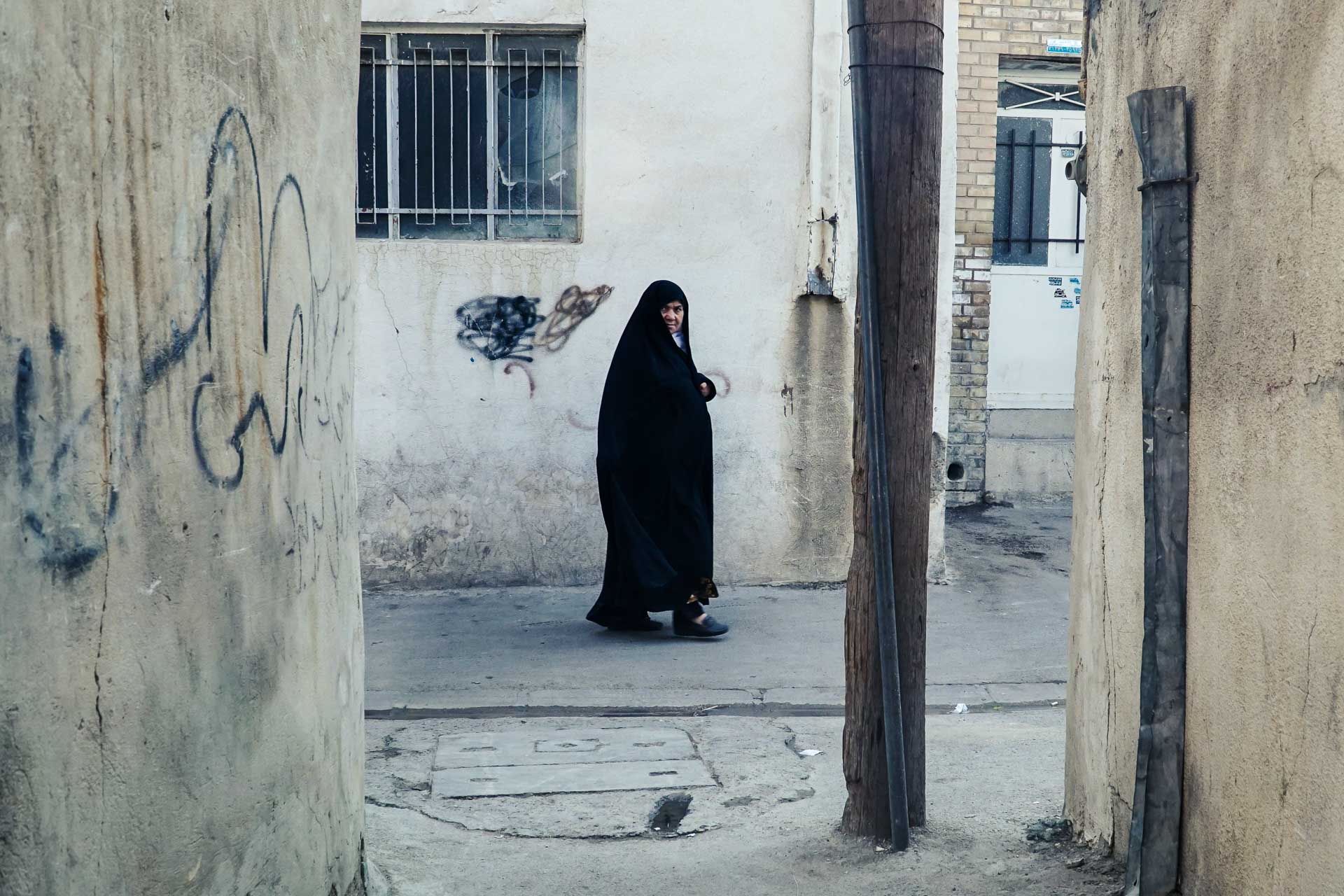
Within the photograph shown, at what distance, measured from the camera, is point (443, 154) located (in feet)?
25.1

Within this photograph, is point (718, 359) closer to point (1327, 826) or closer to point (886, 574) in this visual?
point (886, 574)

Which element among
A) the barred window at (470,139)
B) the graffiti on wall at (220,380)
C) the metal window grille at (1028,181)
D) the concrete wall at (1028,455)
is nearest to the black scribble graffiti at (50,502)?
the graffiti on wall at (220,380)

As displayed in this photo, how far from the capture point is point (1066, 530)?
31.4ft

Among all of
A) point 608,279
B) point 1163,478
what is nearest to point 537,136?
point 608,279

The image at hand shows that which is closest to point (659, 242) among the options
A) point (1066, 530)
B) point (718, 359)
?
point (718, 359)

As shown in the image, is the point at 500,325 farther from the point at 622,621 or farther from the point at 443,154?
the point at 622,621

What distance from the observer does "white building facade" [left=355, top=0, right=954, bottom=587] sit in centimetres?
747

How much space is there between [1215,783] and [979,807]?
1337mm

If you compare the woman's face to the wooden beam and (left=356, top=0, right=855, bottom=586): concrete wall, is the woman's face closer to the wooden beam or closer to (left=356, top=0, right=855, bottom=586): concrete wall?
(left=356, top=0, right=855, bottom=586): concrete wall

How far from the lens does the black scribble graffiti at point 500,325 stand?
750 centimetres

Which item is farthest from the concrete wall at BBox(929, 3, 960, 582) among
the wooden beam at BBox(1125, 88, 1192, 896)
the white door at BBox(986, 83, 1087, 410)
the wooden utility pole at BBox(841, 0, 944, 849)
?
the wooden beam at BBox(1125, 88, 1192, 896)

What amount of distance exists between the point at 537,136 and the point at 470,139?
37 centimetres

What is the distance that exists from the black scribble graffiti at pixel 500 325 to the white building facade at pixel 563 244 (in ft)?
0.05

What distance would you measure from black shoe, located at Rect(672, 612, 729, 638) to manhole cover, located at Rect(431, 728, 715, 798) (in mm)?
1490
